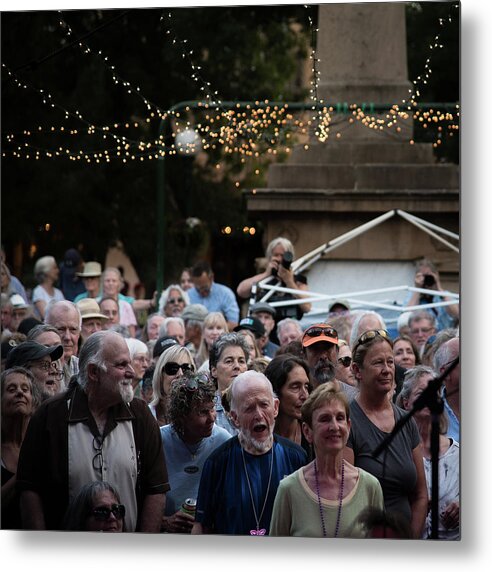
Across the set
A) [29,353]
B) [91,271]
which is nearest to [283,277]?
[91,271]

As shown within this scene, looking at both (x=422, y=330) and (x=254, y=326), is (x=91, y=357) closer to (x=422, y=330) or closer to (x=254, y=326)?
(x=254, y=326)

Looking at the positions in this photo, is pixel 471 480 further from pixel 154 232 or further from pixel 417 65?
pixel 154 232

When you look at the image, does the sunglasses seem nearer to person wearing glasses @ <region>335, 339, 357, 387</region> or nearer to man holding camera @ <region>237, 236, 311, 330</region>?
person wearing glasses @ <region>335, 339, 357, 387</region>

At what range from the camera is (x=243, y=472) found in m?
6.02

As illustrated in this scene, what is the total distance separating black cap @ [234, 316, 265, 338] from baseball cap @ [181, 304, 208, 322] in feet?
2.16

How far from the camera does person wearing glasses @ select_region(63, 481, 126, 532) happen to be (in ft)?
20.0

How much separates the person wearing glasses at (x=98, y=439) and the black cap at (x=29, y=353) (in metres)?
0.40

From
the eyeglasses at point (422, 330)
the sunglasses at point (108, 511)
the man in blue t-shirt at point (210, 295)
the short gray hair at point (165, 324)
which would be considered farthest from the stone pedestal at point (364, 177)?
the sunglasses at point (108, 511)

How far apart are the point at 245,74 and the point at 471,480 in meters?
11.1

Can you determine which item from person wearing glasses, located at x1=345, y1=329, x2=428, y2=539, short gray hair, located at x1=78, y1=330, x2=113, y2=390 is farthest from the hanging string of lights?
person wearing glasses, located at x1=345, y1=329, x2=428, y2=539

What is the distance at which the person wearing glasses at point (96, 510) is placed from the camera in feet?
20.0

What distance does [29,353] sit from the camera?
6566mm

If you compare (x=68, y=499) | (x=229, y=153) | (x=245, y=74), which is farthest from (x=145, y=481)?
(x=245, y=74)

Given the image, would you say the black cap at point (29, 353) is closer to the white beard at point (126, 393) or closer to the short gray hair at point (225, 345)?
the white beard at point (126, 393)
